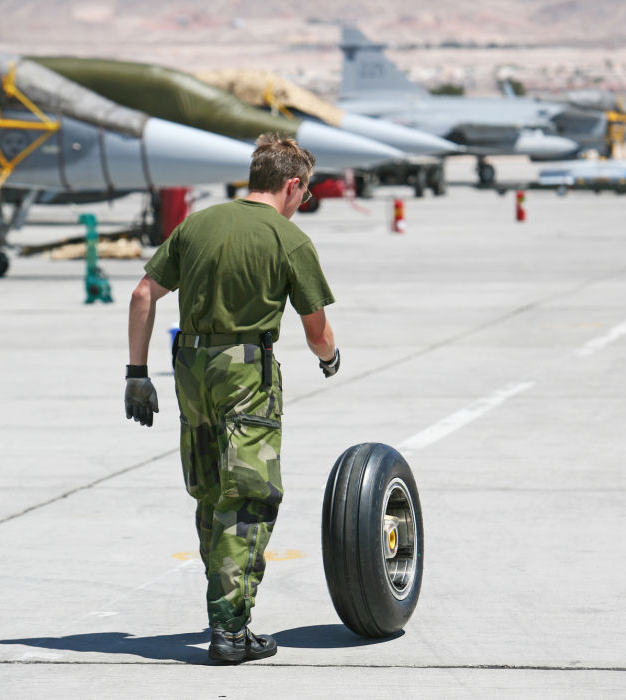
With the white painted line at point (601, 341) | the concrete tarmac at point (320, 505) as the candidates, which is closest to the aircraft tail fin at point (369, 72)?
the concrete tarmac at point (320, 505)

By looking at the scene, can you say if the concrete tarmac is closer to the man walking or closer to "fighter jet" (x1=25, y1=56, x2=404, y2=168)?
the man walking

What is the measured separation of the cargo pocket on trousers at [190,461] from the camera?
5805mm

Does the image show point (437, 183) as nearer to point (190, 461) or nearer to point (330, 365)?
point (330, 365)

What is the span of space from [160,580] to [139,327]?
1.74m

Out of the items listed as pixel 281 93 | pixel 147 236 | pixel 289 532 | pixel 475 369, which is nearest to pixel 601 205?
pixel 281 93

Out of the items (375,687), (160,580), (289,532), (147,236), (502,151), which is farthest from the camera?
(502,151)

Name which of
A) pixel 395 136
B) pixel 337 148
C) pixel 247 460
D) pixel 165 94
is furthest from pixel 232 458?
pixel 395 136

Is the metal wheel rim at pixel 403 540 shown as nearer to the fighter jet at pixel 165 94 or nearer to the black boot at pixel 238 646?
the black boot at pixel 238 646

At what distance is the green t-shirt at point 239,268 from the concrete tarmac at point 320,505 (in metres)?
1.36

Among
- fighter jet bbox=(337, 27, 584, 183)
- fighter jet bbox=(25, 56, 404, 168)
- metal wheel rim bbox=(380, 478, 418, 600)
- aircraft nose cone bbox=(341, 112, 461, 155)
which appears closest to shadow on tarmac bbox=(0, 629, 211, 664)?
metal wheel rim bbox=(380, 478, 418, 600)

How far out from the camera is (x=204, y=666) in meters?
5.75

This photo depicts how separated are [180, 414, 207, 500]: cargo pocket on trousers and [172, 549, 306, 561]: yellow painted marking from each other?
166 cm

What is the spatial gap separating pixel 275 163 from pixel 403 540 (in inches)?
67.0

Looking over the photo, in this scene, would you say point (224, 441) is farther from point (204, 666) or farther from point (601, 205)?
point (601, 205)
